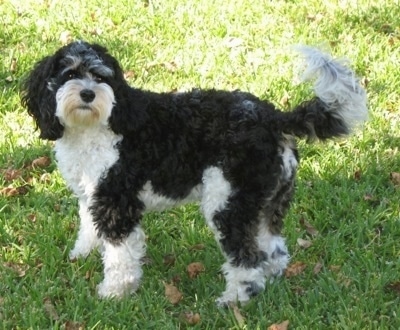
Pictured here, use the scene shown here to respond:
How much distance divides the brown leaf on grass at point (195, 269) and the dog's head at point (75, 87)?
1222 mm

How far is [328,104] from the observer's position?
4309mm

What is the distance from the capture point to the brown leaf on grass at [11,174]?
6027 millimetres

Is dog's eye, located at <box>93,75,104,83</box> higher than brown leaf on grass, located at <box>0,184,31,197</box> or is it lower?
higher

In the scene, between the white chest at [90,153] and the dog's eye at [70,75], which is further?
the white chest at [90,153]

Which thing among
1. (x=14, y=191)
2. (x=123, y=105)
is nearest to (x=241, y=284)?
(x=123, y=105)

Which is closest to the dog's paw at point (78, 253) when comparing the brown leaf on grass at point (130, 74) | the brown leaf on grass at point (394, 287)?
the brown leaf on grass at point (394, 287)

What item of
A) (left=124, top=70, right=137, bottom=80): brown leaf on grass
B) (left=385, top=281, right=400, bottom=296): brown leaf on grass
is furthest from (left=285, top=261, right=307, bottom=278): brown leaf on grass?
(left=124, top=70, right=137, bottom=80): brown leaf on grass

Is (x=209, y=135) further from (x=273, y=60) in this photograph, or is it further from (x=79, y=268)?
(x=273, y=60)

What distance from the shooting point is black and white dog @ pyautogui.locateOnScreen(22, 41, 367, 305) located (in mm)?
4328

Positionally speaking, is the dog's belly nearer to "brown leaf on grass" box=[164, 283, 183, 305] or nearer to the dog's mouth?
"brown leaf on grass" box=[164, 283, 183, 305]

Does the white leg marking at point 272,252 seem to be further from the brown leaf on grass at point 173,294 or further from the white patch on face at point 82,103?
the white patch on face at point 82,103

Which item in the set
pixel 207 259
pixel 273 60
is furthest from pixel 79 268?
pixel 273 60

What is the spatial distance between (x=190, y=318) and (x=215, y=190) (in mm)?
799

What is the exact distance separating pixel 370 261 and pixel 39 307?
2.20m
